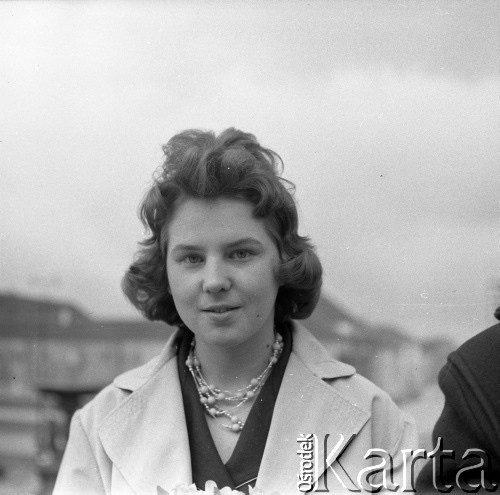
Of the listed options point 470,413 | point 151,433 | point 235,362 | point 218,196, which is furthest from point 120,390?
point 470,413

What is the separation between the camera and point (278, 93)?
1560 millimetres

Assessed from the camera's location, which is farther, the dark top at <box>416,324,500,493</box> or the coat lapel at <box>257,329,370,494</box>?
the coat lapel at <box>257,329,370,494</box>

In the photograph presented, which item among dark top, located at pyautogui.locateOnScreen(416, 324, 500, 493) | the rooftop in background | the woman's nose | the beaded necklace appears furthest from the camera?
the rooftop in background

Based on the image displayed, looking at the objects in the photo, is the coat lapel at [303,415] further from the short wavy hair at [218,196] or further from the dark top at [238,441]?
the short wavy hair at [218,196]

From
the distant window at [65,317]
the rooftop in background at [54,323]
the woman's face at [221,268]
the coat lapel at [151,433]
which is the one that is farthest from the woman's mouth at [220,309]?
the distant window at [65,317]

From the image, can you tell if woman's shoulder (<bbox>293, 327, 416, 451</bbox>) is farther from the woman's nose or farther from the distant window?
the distant window

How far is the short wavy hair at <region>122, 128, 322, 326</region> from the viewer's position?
56.8 inches

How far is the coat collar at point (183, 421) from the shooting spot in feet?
4.77

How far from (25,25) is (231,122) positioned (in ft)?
1.55

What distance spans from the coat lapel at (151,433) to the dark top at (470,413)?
450 millimetres

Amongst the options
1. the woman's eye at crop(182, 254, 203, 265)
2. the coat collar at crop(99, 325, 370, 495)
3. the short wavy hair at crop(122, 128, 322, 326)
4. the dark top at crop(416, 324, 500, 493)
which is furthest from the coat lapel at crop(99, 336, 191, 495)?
the dark top at crop(416, 324, 500, 493)

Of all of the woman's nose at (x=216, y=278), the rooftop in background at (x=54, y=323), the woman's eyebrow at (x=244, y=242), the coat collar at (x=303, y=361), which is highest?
the woman's eyebrow at (x=244, y=242)

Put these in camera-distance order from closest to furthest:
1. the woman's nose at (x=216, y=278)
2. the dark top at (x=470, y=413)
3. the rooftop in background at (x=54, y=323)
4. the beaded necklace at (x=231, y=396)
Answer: the dark top at (x=470, y=413), the woman's nose at (x=216, y=278), the beaded necklace at (x=231, y=396), the rooftop in background at (x=54, y=323)

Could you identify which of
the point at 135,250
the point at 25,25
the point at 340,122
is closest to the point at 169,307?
the point at 135,250
